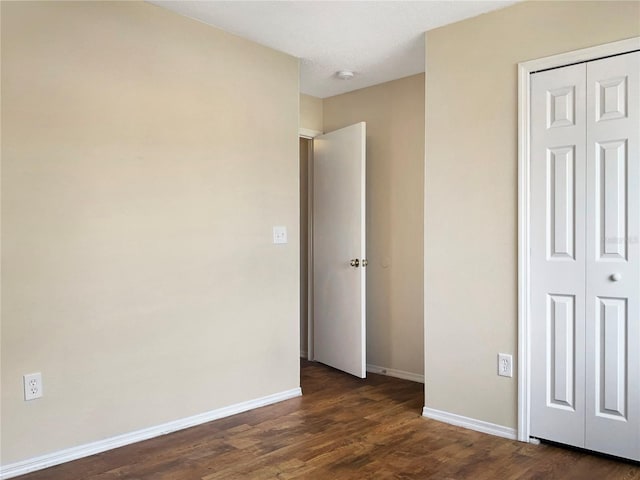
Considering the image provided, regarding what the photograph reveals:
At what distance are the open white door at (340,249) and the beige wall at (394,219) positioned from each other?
0.27m

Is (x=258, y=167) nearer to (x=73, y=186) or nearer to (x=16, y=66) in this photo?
(x=73, y=186)

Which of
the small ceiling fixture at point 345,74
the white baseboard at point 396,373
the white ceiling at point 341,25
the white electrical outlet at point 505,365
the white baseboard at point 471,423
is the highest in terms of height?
the white ceiling at point 341,25

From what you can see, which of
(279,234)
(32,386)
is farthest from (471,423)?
(32,386)

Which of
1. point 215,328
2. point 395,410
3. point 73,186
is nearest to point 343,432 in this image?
point 395,410

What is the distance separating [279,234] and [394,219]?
1074 mm

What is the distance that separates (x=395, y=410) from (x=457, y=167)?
5.11ft

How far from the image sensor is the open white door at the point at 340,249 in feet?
12.9

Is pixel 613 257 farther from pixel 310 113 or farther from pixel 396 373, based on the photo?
pixel 310 113

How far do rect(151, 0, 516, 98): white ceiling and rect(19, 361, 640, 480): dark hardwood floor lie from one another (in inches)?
91.7

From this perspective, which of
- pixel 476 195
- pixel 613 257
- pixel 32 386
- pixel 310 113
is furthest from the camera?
pixel 310 113

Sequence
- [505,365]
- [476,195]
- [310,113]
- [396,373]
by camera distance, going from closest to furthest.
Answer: [505,365], [476,195], [396,373], [310,113]

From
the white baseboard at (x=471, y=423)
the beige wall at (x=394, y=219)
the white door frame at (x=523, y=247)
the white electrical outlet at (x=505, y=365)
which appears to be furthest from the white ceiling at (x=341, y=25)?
the white baseboard at (x=471, y=423)

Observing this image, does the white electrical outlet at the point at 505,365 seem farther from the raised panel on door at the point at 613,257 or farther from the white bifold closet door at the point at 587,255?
the raised panel on door at the point at 613,257

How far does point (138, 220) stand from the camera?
8.88ft
